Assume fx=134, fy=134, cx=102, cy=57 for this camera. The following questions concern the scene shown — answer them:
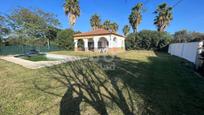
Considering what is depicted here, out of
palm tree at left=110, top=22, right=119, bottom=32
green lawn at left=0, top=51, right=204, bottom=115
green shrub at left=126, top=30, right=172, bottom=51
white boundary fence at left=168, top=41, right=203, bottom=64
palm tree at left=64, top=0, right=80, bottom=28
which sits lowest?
green lawn at left=0, top=51, right=204, bottom=115

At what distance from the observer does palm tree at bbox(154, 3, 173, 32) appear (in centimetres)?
2942

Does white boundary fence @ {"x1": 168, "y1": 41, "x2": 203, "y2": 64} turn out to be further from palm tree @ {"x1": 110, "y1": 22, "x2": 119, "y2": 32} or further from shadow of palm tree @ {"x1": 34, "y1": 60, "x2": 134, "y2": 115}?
palm tree @ {"x1": 110, "y1": 22, "x2": 119, "y2": 32}

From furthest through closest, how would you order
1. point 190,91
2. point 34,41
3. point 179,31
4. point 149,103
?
1. point 179,31
2. point 34,41
3. point 190,91
4. point 149,103

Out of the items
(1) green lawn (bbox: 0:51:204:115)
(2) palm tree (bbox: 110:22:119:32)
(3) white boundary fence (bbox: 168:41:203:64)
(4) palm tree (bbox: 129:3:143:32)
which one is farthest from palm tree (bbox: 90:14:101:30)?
(1) green lawn (bbox: 0:51:204:115)

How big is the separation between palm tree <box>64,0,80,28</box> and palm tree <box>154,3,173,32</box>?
58.3ft

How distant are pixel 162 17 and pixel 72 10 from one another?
66.7 ft

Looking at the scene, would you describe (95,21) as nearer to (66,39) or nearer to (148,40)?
(66,39)

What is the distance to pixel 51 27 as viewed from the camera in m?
30.9

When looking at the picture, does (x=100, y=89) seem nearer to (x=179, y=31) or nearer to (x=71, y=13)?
(x=71, y=13)

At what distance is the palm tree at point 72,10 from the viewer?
29.5m

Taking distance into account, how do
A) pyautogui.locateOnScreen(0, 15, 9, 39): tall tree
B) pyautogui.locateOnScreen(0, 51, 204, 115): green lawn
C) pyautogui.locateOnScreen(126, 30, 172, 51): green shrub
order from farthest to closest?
pyautogui.locateOnScreen(126, 30, 172, 51): green shrub, pyautogui.locateOnScreen(0, 15, 9, 39): tall tree, pyautogui.locateOnScreen(0, 51, 204, 115): green lawn

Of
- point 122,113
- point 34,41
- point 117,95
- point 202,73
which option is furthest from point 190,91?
point 34,41

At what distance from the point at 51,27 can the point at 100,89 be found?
2975 centimetres

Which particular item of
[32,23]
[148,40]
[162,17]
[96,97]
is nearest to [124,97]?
[96,97]
